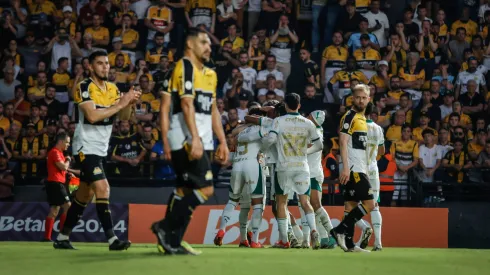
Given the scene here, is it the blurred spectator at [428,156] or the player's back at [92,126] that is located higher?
the player's back at [92,126]

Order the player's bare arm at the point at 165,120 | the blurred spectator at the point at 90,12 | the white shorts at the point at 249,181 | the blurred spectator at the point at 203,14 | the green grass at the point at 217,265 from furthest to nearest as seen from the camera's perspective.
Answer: the blurred spectator at the point at 203,14, the blurred spectator at the point at 90,12, the white shorts at the point at 249,181, the player's bare arm at the point at 165,120, the green grass at the point at 217,265

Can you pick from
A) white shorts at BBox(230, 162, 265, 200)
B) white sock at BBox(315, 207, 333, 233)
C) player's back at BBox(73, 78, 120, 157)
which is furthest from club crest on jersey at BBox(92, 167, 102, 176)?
white sock at BBox(315, 207, 333, 233)

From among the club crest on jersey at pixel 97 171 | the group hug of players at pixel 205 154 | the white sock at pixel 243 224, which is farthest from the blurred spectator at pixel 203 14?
the club crest on jersey at pixel 97 171

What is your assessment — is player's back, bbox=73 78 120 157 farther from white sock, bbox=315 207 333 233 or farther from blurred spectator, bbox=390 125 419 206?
blurred spectator, bbox=390 125 419 206

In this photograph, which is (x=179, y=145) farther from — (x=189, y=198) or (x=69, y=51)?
(x=69, y=51)

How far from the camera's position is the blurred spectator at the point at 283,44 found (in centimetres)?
2492

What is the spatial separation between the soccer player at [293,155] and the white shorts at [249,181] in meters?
0.87

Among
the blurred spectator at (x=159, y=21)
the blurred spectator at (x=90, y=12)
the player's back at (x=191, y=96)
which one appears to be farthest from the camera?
the blurred spectator at (x=90, y=12)

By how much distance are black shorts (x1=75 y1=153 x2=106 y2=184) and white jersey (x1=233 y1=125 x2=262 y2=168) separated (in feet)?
14.9

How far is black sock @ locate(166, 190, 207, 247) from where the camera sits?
9.90 meters

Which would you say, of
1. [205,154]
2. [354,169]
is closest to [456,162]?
[354,169]

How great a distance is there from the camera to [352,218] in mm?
12992

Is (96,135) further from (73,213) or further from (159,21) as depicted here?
(159,21)

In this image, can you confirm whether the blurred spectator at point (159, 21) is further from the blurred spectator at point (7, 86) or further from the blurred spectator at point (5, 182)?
the blurred spectator at point (5, 182)
